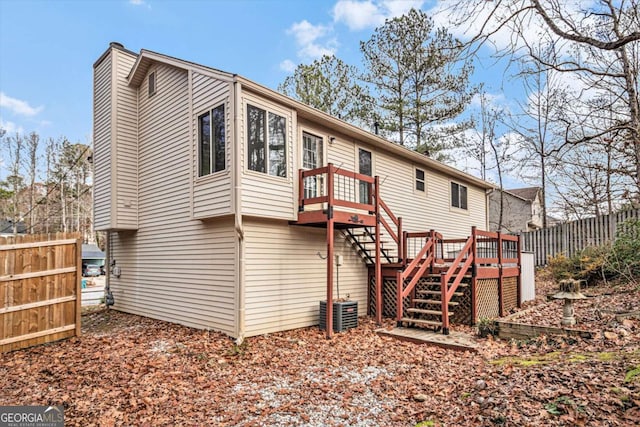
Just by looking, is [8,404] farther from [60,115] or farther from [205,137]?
[60,115]

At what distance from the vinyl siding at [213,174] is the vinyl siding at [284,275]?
2.52 feet

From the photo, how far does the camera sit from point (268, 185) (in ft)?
25.6

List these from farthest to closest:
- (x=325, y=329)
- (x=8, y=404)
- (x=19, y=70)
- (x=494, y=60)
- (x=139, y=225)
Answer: (x=19, y=70)
(x=139, y=225)
(x=325, y=329)
(x=494, y=60)
(x=8, y=404)

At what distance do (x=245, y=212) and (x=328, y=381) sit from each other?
11.6ft

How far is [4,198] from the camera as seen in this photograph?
96.6 feet

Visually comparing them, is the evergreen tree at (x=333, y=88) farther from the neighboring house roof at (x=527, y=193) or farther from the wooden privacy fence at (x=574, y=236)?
the neighboring house roof at (x=527, y=193)

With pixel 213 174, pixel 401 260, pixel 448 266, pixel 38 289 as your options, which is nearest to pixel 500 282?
pixel 448 266

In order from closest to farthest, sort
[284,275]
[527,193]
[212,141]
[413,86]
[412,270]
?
[212,141]
[284,275]
[412,270]
[413,86]
[527,193]

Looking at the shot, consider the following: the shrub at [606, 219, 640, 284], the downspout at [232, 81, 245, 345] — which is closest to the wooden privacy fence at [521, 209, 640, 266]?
the shrub at [606, 219, 640, 284]

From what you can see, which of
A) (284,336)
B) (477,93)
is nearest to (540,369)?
(284,336)

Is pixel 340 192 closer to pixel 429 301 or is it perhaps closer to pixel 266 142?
pixel 266 142

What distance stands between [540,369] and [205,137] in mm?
7233

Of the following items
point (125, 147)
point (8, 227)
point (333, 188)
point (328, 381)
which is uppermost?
point (125, 147)

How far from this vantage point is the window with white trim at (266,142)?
763 cm
